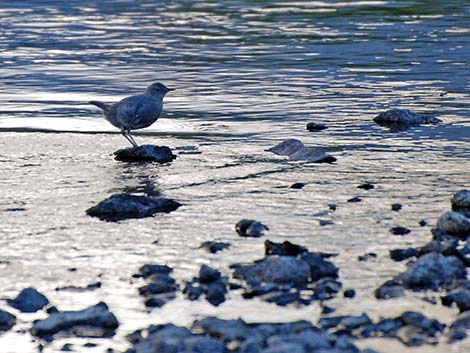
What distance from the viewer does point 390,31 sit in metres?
24.4

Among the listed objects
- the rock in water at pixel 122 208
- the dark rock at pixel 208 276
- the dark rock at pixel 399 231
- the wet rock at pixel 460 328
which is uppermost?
the wet rock at pixel 460 328

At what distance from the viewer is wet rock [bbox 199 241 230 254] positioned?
9045 mm

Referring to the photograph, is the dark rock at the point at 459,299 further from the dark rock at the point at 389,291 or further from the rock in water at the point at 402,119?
the rock in water at the point at 402,119

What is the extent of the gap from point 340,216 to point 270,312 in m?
2.44

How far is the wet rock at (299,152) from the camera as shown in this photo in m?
12.2

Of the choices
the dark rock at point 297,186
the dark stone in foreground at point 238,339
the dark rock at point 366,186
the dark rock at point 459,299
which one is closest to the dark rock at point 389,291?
the dark rock at point 459,299

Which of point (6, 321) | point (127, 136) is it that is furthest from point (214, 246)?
point (127, 136)

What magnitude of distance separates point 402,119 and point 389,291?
6307 mm

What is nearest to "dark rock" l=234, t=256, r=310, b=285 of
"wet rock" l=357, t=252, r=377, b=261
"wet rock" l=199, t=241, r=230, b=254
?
"wet rock" l=357, t=252, r=377, b=261

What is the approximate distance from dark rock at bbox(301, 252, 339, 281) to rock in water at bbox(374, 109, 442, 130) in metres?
5.76

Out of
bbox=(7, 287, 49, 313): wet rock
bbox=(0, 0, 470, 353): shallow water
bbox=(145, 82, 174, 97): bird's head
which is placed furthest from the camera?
bbox=(145, 82, 174, 97): bird's head

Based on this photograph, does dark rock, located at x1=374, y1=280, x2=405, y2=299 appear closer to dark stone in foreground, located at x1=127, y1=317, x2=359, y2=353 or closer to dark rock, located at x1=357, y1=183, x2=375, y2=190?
dark stone in foreground, located at x1=127, y1=317, x2=359, y2=353

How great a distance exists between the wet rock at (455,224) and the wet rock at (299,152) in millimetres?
3024

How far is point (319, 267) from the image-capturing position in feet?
27.4
